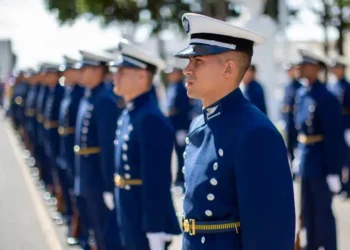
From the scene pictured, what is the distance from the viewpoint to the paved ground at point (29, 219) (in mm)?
6852

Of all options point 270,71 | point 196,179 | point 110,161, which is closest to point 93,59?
point 110,161

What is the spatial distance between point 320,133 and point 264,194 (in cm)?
309

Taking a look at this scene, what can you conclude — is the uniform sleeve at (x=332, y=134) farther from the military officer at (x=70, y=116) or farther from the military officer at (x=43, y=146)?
the military officer at (x=43, y=146)

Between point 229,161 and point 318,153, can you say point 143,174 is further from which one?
point 318,153

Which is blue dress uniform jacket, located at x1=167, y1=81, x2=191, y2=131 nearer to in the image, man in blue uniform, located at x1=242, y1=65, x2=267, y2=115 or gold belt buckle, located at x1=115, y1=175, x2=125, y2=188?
man in blue uniform, located at x1=242, y1=65, x2=267, y2=115

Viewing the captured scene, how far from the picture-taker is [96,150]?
18.2 feet

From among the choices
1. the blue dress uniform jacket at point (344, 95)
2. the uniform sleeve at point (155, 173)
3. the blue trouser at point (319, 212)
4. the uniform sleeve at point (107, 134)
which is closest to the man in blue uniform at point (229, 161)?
the uniform sleeve at point (155, 173)

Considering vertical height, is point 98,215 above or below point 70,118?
below

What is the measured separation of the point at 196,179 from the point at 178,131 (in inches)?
327

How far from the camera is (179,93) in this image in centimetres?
1110

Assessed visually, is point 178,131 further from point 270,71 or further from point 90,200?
point 90,200

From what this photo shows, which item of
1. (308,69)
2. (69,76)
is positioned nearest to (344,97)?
(308,69)

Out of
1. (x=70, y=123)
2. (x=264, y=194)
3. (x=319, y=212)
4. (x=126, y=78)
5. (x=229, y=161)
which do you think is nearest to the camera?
(x=264, y=194)

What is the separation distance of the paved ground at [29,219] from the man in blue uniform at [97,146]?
1259mm
